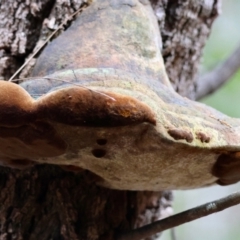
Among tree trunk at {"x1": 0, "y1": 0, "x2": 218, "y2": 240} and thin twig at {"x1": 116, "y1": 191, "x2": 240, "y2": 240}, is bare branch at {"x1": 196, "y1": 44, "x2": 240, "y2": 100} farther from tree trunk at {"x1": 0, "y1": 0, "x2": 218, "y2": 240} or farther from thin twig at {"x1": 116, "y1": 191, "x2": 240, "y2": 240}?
thin twig at {"x1": 116, "y1": 191, "x2": 240, "y2": 240}

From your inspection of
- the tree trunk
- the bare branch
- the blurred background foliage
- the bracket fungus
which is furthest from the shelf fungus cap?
the blurred background foliage

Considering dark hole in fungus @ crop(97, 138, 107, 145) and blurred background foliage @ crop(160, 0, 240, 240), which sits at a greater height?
dark hole in fungus @ crop(97, 138, 107, 145)

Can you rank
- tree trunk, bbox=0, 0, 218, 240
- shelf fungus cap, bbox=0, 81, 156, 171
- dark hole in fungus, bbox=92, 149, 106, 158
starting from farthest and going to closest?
tree trunk, bbox=0, 0, 218, 240 → dark hole in fungus, bbox=92, 149, 106, 158 → shelf fungus cap, bbox=0, 81, 156, 171

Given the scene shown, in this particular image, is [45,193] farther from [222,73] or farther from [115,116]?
[222,73]

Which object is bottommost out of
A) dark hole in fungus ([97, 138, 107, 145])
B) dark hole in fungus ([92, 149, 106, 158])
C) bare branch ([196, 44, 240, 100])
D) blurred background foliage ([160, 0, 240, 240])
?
blurred background foliage ([160, 0, 240, 240])

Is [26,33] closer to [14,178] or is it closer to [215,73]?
[14,178]

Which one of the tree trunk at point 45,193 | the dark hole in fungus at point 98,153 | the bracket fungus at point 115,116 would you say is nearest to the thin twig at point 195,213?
the bracket fungus at point 115,116

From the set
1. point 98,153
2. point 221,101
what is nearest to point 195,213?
point 98,153

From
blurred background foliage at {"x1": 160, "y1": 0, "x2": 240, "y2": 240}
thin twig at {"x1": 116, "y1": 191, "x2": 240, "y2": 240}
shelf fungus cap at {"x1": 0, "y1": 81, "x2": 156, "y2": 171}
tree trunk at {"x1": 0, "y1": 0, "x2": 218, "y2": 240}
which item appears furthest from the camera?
blurred background foliage at {"x1": 160, "y1": 0, "x2": 240, "y2": 240}
